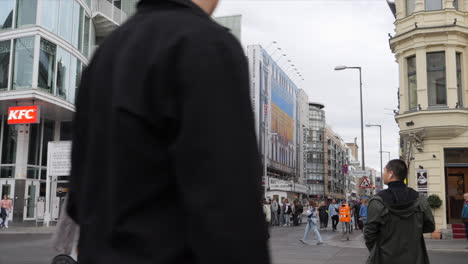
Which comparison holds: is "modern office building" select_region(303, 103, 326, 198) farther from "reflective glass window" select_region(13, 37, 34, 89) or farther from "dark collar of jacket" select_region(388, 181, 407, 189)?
"dark collar of jacket" select_region(388, 181, 407, 189)

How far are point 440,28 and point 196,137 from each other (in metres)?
24.3

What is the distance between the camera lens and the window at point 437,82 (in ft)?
75.4

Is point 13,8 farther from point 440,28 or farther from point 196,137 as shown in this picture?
point 196,137

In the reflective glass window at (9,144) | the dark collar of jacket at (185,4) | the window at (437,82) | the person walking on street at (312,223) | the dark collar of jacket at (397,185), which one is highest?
the window at (437,82)

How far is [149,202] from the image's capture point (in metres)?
1.17

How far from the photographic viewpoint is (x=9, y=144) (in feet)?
102

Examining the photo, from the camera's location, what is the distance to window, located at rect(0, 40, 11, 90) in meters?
29.0

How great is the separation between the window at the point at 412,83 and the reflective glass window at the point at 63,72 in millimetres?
20529

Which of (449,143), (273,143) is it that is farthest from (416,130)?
(273,143)

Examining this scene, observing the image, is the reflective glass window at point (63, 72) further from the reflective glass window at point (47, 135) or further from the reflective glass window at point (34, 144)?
the reflective glass window at point (47, 135)

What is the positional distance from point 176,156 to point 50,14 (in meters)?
31.3

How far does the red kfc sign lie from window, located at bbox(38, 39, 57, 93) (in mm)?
1533

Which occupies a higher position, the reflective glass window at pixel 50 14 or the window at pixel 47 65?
the reflective glass window at pixel 50 14

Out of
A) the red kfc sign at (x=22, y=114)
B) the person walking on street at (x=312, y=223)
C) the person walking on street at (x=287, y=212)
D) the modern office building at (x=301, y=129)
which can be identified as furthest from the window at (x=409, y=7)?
the modern office building at (x=301, y=129)
